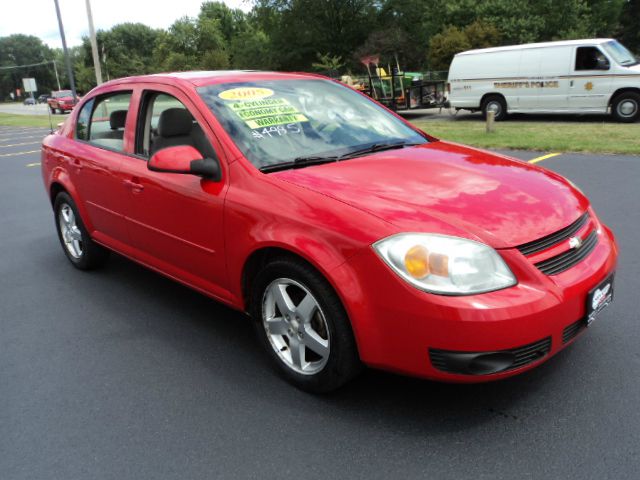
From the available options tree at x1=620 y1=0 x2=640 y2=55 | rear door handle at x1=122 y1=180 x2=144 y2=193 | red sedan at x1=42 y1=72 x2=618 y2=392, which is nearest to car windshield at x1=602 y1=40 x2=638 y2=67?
red sedan at x1=42 y1=72 x2=618 y2=392

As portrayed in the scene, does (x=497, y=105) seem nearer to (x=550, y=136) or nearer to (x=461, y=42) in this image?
(x=550, y=136)

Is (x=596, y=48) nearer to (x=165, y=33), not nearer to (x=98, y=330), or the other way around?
(x=98, y=330)

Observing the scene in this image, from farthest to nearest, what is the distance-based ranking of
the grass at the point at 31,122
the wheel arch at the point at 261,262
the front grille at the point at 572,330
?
the grass at the point at 31,122
the wheel arch at the point at 261,262
the front grille at the point at 572,330

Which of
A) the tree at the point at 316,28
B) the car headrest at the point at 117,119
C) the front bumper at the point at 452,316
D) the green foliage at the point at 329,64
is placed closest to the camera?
the front bumper at the point at 452,316

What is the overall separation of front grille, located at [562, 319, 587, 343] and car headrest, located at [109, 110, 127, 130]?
3139mm

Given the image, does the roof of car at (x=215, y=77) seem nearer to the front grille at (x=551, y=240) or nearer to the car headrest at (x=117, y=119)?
the car headrest at (x=117, y=119)

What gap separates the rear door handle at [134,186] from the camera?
3.61 metres

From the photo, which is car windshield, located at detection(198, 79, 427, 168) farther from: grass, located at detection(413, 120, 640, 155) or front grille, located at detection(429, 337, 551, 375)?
grass, located at detection(413, 120, 640, 155)

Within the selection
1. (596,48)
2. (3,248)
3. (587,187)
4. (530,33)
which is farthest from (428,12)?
(3,248)

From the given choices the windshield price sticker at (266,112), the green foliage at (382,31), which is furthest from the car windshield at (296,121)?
the green foliage at (382,31)

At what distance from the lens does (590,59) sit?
14.1 m

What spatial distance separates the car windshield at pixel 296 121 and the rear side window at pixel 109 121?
966mm

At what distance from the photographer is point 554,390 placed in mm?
2758

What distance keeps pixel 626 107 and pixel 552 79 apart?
194cm
